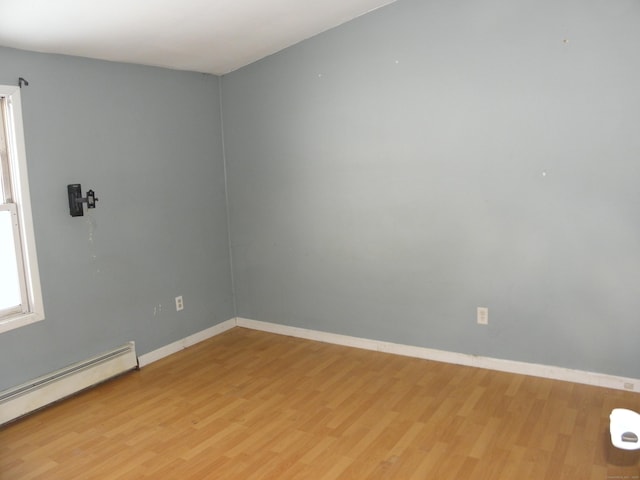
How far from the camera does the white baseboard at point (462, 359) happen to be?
3062 millimetres

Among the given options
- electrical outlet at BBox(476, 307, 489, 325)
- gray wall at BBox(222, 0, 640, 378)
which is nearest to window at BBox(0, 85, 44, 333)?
gray wall at BBox(222, 0, 640, 378)

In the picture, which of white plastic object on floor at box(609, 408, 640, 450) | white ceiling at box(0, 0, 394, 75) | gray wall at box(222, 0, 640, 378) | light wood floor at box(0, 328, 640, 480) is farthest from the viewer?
gray wall at box(222, 0, 640, 378)

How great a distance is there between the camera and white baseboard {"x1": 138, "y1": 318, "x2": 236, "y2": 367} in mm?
3811

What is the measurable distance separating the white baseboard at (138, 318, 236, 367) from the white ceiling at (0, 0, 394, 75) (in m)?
2.15

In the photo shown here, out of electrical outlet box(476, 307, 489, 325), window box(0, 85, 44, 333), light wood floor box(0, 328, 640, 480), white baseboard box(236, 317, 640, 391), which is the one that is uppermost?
window box(0, 85, 44, 333)

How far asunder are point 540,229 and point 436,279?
77 cm

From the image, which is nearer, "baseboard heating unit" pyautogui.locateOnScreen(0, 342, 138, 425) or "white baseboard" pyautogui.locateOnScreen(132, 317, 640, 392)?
"baseboard heating unit" pyautogui.locateOnScreen(0, 342, 138, 425)

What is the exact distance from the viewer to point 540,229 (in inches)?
124

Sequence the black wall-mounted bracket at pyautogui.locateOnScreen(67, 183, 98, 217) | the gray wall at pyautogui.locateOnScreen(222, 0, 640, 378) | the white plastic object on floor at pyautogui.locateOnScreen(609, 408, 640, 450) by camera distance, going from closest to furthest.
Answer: the white plastic object on floor at pyautogui.locateOnScreen(609, 408, 640, 450) → the gray wall at pyautogui.locateOnScreen(222, 0, 640, 378) → the black wall-mounted bracket at pyautogui.locateOnScreen(67, 183, 98, 217)

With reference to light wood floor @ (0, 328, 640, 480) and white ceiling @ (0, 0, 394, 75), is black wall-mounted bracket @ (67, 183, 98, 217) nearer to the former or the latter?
white ceiling @ (0, 0, 394, 75)

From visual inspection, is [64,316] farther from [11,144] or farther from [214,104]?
[214,104]

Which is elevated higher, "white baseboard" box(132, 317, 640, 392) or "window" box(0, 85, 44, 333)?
"window" box(0, 85, 44, 333)

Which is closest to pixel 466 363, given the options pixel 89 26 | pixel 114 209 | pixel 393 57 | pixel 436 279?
pixel 436 279

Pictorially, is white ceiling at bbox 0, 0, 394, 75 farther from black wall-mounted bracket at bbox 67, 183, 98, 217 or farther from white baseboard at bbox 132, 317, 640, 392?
white baseboard at bbox 132, 317, 640, 392
